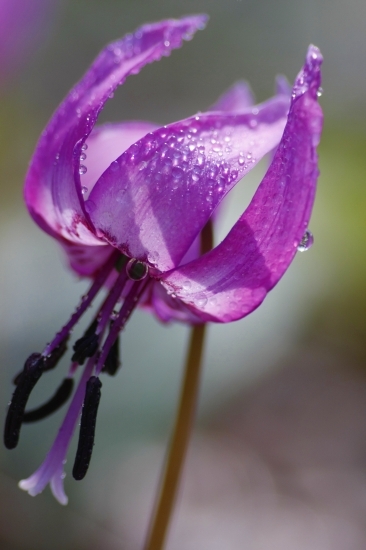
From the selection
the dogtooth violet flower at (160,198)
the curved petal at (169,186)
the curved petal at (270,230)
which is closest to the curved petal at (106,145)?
the dogtooth violet flower at (160,198)

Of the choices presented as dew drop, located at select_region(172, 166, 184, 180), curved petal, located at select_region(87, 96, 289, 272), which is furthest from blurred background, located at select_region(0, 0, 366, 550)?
dew drop, located at select_region(172, 166, 184, 180)

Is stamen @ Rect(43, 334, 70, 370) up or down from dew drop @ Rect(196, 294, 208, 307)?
down

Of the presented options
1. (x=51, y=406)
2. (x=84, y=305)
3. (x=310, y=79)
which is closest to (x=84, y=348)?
Answer: (x=84, y=305)

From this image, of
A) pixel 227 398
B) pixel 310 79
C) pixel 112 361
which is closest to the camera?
pixel 310 79

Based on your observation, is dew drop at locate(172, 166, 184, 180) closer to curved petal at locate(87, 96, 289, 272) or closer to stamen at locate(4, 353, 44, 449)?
curved petal at locate(87, 96, 289, 272)

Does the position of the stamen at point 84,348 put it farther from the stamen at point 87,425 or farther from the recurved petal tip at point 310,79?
the recurved petal tip at point 310,79

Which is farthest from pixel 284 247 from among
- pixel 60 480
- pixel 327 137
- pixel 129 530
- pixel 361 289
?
pixel 327 137

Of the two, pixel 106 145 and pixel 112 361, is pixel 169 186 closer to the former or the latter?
pixel 106 145

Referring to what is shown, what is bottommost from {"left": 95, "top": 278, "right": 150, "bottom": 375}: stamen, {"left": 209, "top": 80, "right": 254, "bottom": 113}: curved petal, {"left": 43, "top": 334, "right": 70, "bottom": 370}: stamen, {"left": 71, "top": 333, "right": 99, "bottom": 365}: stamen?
{"left": 43, "top": 334, "right": 70, "bottom": 370}: stamen

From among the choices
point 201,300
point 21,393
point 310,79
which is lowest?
point 21,393
